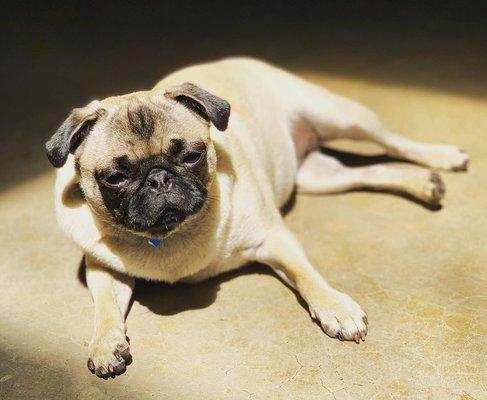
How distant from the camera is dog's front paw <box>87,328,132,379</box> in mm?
2023

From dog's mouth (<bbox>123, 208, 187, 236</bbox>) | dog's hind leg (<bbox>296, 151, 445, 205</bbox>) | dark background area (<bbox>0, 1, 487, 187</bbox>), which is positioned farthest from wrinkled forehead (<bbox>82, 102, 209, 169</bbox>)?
dark background area (<bbox>0, 1, 487, 187</bbox>)

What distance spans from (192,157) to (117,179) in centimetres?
24

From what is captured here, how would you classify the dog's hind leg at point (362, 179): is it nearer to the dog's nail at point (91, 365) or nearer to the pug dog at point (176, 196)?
the pug dog at point (176, 196)

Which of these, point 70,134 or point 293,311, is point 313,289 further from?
point 70,134

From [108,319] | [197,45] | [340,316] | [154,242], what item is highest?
[154,242]

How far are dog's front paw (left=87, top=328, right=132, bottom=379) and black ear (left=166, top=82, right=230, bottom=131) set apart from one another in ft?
2.42

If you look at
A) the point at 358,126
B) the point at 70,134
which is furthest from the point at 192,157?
the point at 358,126

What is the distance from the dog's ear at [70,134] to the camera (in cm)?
198

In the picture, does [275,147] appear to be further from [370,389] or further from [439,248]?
[370,389]

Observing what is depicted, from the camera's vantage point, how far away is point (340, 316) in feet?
6.93

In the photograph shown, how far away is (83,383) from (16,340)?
1.16 ft

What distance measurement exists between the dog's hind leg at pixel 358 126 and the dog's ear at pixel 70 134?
1304mm

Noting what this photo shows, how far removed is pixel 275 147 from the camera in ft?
9.14

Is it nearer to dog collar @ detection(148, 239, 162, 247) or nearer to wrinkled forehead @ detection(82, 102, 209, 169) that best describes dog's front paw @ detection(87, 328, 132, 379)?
dog collar @ detection(148, 239, 162, 247)
